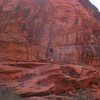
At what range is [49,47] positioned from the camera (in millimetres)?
42594

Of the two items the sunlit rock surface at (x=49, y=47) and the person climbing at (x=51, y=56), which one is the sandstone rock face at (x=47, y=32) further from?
the person climbing at (x=51, y=56)

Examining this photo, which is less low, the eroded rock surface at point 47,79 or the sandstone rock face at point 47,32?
the sandstone rock face at point 47,32

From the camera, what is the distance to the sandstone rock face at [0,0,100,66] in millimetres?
41562

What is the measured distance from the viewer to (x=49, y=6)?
1794 inches

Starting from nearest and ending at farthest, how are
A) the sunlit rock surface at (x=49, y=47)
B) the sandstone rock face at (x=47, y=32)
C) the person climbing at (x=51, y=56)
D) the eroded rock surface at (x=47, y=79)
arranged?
the eroded rock surface at (x=47, y=79) < the sunlit rock surface at (x=49, y=47) < the sandstone rock face at (x=47, y=32) < the person climbing at (x=51, y=56)

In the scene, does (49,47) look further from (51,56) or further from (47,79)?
(47,79)

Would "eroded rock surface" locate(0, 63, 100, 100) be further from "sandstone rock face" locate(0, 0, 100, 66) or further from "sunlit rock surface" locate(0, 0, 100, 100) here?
"sandstone rock face" locate(0, 0, 100, 66)

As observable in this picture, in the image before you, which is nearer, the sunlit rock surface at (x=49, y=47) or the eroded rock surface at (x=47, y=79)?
the eroded rock surface at (x=47, y=79)

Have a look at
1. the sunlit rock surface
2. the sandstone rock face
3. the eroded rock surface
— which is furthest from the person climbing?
the eroded rock surface

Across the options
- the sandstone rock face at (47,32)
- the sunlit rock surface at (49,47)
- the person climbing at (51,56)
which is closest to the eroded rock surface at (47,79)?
the sunlit rock surface at (49,47)

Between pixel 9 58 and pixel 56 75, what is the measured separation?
16.8 feet

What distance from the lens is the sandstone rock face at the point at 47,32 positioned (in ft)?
136

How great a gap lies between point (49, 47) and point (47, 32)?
5.95 ft

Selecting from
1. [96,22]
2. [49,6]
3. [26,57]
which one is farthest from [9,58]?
[96,22]
